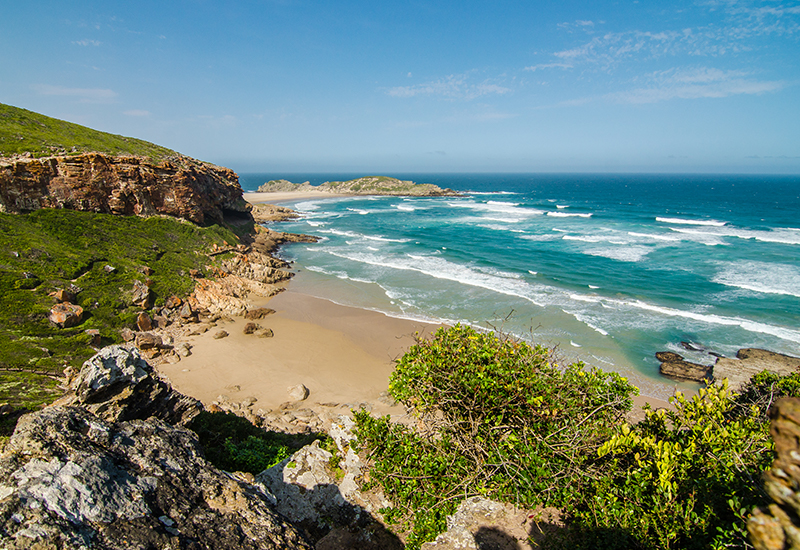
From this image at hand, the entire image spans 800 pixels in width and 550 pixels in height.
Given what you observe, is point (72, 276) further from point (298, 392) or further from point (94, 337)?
point (298, 392)

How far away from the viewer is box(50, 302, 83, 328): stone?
49.5ft

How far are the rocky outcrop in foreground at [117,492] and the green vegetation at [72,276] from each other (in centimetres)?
829

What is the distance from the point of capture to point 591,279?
28.1 metres

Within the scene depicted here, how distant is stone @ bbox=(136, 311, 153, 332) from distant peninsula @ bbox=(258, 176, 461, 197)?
85160mm

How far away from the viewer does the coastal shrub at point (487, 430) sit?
17.9ft

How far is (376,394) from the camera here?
14.7 metres

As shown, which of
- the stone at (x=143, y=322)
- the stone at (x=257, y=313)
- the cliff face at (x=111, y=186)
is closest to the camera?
the stone at (x=143, y=322)

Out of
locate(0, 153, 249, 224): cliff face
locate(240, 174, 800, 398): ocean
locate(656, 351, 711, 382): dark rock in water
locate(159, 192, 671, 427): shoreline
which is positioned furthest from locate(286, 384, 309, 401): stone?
locate(0, 153, 249, 224): cliff face

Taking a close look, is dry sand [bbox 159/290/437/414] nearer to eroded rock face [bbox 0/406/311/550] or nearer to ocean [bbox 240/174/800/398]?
ocean [bbox 240/174/800/398]

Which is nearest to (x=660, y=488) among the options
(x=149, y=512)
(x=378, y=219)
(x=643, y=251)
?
(x=149, y=512)

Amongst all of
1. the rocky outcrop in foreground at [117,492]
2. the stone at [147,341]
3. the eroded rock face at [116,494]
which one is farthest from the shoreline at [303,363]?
the eroded rock face at [116,494]

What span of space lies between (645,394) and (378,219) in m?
49.6

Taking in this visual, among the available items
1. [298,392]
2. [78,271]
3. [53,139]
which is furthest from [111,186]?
[298,392]

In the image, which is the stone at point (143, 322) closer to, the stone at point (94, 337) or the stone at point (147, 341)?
the stone at point (147, 341)
